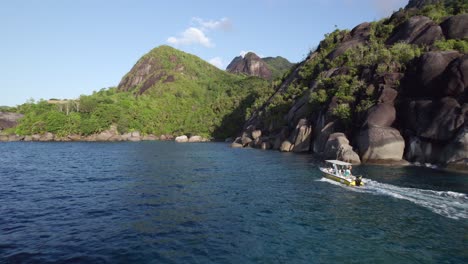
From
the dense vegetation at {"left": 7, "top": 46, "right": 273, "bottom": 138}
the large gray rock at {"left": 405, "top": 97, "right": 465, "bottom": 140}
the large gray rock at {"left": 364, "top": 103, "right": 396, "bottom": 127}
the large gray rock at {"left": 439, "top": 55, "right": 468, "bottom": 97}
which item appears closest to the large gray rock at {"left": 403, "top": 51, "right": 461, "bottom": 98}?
the large gray rock at {"left": 439, "top": 55, "right": 468, "bottom": 97}

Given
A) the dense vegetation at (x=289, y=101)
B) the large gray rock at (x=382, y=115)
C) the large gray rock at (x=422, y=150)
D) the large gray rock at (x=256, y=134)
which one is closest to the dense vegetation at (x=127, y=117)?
the dense vegetation at (x=289, y=101)

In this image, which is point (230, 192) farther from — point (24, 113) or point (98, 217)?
point (24, 113)

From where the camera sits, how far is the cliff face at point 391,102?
2000 inches

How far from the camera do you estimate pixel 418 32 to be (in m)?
76.9

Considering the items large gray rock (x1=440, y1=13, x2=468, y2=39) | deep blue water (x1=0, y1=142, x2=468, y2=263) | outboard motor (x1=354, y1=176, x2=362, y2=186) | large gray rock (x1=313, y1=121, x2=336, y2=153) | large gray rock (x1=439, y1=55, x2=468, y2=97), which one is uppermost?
large gray rock (x1=440, y1=13, x2=468, y2=39)

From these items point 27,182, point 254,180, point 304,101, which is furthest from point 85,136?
point 254,180

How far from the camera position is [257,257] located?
17.6 meters

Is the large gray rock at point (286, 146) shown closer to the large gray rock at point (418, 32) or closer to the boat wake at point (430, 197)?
the large gray rock at point (418, 32)

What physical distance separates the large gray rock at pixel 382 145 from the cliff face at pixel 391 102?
5.9 inches

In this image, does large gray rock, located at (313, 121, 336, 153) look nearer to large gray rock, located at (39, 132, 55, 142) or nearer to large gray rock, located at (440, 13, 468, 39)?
large gray rock, located at (440, 13, 468, 39)

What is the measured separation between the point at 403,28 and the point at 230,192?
7350 centimetres

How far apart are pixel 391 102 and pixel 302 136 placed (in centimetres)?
2301

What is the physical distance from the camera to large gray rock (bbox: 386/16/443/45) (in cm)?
7119

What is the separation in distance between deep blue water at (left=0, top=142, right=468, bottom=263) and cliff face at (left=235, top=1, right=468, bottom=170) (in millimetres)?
11007
